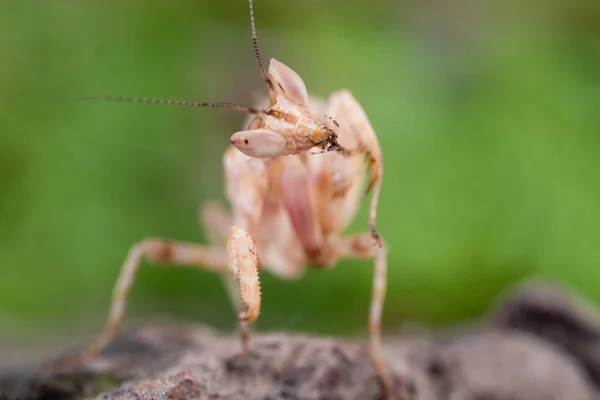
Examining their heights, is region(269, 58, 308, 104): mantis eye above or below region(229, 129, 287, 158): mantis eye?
above

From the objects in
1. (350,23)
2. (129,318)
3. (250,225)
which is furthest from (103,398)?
(350,23)

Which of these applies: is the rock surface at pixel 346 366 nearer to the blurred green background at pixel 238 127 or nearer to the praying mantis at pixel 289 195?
the praying mantis at pixel 289 195

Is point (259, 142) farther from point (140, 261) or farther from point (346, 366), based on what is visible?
point (140, 261)

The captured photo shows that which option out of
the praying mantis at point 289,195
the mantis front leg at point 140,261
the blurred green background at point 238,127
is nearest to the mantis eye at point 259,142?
the praying mantis at point 289,195

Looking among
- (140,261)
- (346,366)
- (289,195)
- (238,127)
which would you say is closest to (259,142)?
(289,195)

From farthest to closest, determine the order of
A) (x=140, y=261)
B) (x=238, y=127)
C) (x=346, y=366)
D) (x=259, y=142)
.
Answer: (x=238, y=127), (x=140, y=261), (x=346, y=366), (x=259, y=142)

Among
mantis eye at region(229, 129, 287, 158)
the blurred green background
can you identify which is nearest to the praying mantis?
mantis eye at region(229, 129, 287, 158)

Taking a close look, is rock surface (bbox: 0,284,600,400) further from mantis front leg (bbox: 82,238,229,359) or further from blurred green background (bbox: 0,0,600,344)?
blurred green background (bbox: 0,0,600,344)
